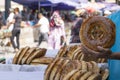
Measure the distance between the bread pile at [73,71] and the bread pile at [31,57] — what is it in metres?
0.70

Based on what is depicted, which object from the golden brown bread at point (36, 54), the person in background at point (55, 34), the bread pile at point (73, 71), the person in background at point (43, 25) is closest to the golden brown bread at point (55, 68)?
the bread pile at point (73, 71)

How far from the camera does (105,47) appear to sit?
247 centimetres

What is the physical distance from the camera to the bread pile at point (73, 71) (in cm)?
248

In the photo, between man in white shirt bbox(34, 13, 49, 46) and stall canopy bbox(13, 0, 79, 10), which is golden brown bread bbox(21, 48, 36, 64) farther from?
stall canopy bbox(13, 0, 79, 10)

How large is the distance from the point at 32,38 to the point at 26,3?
11.7 metres

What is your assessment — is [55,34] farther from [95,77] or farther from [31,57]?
[95,77]

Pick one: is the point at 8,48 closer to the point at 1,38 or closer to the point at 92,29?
the point at 1,38

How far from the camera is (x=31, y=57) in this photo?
3541 mm

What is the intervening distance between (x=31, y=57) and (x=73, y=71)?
1.09 metres

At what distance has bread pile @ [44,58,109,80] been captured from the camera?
8.13ft

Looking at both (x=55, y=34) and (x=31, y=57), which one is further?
(x=55, y=34)

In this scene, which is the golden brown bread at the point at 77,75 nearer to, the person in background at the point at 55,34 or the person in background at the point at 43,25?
the person in background at the point at 55,34

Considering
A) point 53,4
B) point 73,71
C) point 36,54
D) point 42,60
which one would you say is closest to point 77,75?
point 73,71

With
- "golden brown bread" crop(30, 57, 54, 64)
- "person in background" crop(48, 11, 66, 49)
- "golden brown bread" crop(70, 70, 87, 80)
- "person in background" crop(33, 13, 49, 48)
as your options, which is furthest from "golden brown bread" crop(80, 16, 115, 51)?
"person in background" crop(33, 13, 49, 48)
